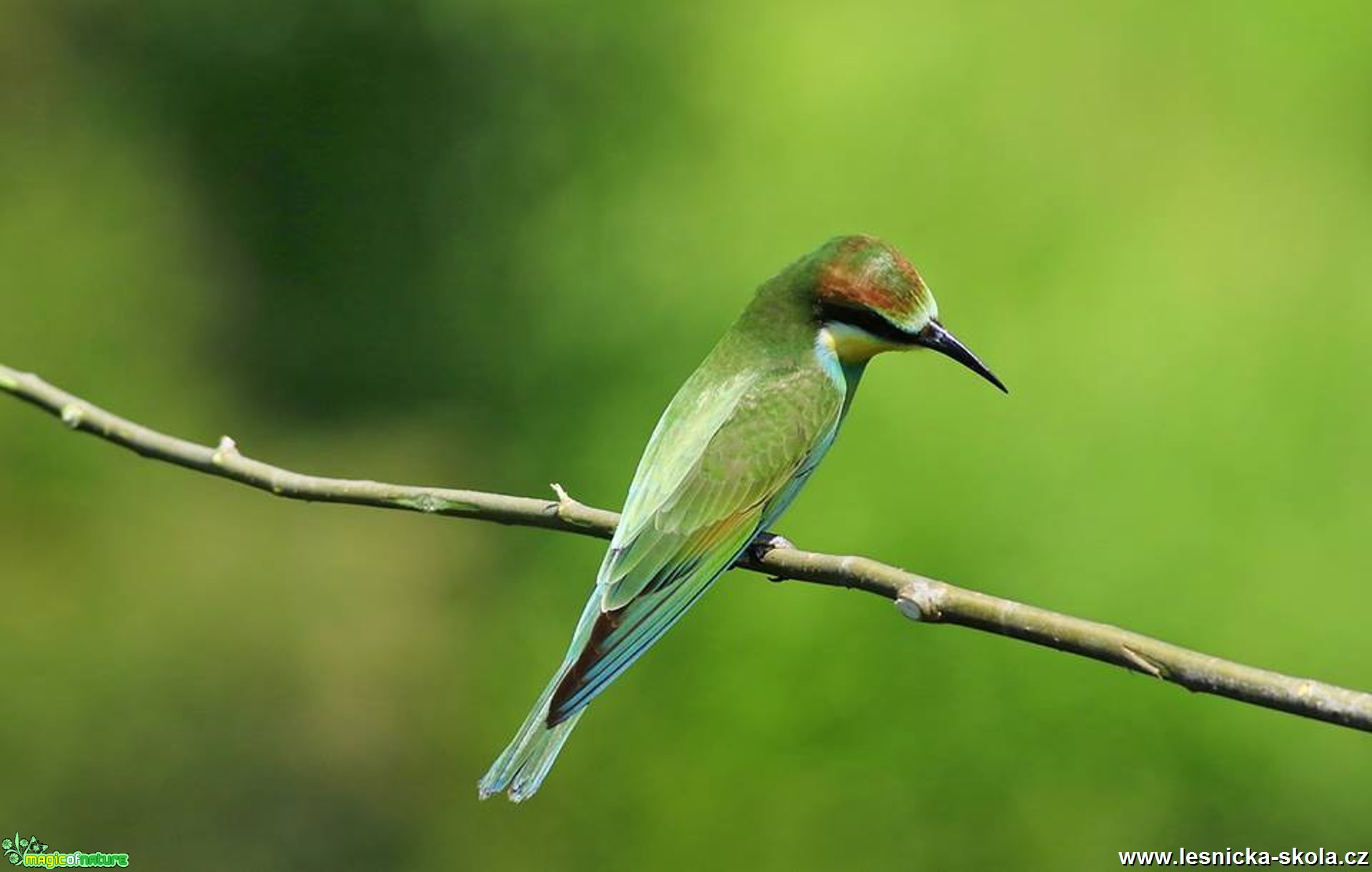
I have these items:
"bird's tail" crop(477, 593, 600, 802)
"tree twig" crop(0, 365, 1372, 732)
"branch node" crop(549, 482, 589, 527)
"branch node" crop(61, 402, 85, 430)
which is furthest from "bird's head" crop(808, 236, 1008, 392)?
"branch node" crop(61, 402, 85, 430)

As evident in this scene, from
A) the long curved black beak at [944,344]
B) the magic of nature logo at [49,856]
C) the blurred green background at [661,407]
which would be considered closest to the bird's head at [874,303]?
the long curved black beak at [944,344]

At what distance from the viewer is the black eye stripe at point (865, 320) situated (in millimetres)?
2029

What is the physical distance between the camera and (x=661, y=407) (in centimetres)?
358

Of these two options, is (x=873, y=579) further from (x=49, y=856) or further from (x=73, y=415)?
(x=49, y=856)

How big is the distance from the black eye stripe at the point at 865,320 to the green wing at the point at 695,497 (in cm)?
7

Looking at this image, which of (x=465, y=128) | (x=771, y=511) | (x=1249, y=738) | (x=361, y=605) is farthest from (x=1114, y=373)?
(x=361, y=605)

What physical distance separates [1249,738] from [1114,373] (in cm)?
69

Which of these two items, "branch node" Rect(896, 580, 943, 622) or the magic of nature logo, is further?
the magic of nature logo

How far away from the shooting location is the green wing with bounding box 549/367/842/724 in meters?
1.85

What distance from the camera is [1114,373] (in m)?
3.16

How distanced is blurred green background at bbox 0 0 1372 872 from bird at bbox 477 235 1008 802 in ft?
3.36

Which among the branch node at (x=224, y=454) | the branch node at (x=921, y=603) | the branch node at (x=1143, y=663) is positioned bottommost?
the branch node at (x=1143, y=663)

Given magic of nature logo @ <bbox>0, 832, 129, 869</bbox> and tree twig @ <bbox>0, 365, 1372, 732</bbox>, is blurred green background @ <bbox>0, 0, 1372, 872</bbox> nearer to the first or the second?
magic of nature logo @ <bbox>0, 832, 129, 869</bbox>

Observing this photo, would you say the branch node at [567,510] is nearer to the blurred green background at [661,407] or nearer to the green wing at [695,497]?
the green wing at [695,497]
